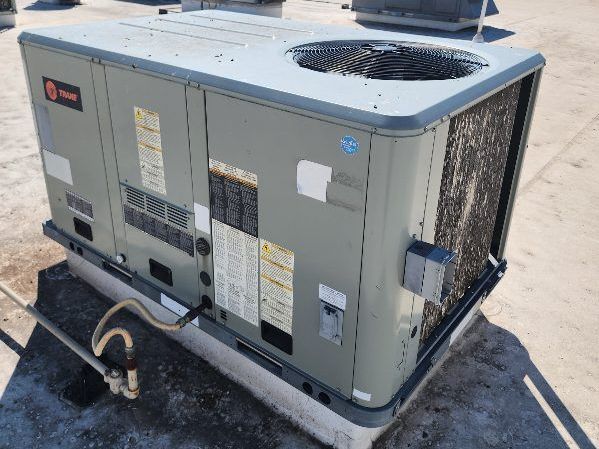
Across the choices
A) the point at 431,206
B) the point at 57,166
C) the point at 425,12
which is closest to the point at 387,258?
the point at 431,206

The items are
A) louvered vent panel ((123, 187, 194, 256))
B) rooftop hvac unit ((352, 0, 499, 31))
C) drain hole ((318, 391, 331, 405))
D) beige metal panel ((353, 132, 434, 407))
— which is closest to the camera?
beige metal panel ((353, 132, 434, 407))

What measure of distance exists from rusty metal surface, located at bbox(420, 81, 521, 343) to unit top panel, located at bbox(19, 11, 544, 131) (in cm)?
20

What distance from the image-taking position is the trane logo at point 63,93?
3.67 metres

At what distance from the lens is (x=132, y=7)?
19.7 metres

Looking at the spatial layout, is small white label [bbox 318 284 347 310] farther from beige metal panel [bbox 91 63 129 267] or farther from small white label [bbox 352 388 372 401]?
beige metal panel [bbox 91 63 129 267]

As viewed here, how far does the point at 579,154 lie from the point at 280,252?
22.8 ft

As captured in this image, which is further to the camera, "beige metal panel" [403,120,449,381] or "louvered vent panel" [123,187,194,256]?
"louvered vent panel" [123,187,194,256]

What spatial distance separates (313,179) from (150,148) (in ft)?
4.10

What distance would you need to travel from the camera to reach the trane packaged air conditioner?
248 centimetres

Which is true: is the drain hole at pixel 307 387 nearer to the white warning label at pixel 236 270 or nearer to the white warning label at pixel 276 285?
the white warning label at pixel 276 285

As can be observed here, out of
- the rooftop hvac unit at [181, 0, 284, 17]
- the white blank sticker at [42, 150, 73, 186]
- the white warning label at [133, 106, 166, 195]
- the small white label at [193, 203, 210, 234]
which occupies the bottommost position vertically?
the rooftop hvac unit at [181, 0, 284, 17]

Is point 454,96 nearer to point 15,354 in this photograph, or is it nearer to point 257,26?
point 257,26

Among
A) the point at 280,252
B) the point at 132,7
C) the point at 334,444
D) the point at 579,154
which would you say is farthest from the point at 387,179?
the point at 132,7

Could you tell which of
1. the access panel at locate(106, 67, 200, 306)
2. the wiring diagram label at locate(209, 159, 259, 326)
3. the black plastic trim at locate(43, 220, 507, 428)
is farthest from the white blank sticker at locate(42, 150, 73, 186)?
the wiring diagram label at locate(209, 159, 259, 326)
